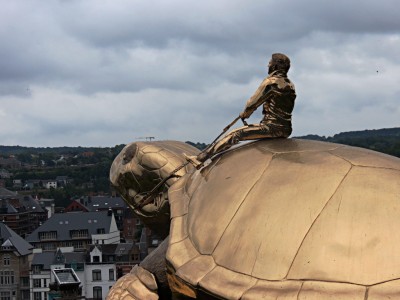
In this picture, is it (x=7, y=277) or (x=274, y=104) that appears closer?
(x=274, y=104)

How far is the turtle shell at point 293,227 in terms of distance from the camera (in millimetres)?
3705

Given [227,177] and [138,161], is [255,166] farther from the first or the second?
[138,161]

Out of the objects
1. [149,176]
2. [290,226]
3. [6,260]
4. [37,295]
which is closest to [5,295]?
[6,260]

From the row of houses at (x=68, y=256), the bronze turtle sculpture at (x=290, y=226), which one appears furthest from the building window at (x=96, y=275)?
the bronze turtle sculpture at (x=290, y=226)

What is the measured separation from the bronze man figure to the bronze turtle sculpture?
111 mm

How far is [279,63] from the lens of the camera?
199 inches

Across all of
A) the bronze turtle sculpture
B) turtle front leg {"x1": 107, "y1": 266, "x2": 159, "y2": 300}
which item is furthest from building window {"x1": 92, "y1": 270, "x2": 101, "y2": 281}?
the bronze turtle sculpture

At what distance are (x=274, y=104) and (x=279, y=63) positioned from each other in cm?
32

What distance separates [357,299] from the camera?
357 centimetres

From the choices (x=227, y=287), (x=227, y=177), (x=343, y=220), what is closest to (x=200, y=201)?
(x=227, y=177)

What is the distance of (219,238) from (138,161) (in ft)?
6.40

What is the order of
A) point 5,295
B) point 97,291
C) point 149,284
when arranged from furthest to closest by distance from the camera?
point 5,295 < point 97,291 < point 149,284

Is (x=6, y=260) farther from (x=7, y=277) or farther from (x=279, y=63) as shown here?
(x=279, y=63)

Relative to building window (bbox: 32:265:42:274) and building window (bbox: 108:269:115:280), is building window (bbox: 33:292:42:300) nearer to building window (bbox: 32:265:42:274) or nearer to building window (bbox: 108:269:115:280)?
building window (bbox: 32:265:42:274)
